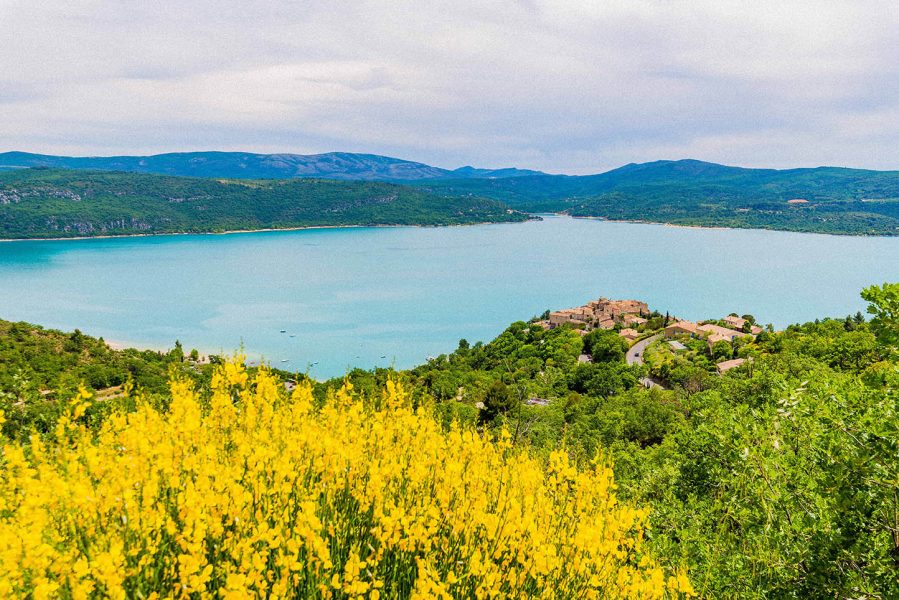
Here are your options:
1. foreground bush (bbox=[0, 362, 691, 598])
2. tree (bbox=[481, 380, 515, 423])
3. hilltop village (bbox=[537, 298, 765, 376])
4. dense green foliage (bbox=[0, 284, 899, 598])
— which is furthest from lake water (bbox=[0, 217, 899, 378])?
foreground bush (bbox=[0, 362, 691, 598])

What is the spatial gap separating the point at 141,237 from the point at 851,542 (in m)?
226

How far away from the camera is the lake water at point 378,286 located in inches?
2896

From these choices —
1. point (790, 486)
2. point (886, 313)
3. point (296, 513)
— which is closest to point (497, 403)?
point (790, 486)

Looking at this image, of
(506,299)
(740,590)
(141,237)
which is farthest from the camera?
(141,237)

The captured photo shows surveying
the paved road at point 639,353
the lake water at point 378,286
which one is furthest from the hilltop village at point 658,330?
the lake water at point 378,286

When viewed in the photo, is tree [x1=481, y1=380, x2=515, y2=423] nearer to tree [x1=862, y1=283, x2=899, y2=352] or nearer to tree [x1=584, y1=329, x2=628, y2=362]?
tree [x1=584, y1=329, x2=628, y2=362]

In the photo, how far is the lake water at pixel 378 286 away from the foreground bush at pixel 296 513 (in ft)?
125

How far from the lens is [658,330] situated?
65.4 metres

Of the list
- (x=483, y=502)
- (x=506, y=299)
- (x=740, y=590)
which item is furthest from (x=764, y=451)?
(x=506, y=299)

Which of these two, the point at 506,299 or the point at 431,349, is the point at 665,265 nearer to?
the point at 506,299

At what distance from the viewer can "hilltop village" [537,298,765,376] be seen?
50.2 m

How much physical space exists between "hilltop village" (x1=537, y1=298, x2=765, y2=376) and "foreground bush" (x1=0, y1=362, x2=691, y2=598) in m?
41.0

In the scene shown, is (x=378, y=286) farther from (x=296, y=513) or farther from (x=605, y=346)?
(x=296, y=513)

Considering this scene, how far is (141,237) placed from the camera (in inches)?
7653
